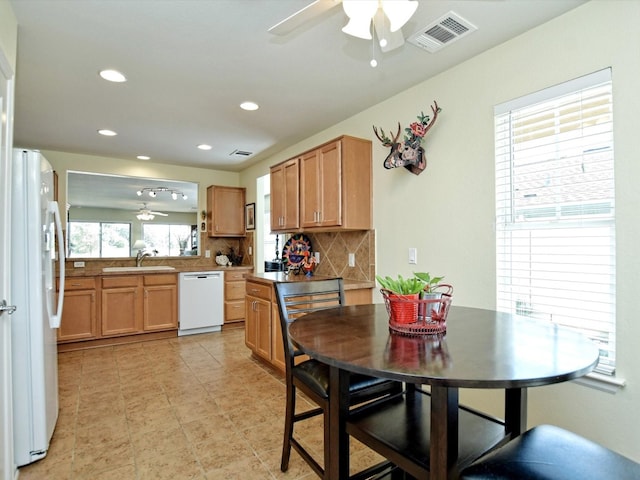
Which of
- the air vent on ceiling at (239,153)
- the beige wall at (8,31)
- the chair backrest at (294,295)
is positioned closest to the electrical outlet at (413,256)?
the chair backrest at (294,295)

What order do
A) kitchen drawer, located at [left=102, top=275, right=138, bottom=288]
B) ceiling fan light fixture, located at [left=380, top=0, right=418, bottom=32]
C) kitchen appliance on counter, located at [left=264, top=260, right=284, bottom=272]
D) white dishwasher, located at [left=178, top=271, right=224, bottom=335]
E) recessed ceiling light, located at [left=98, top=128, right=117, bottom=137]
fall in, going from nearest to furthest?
ceiling fan light fixture, located at [left=380, top=0, right=418, bottom=32]
recessed ceiling light, located at [left=98, top=128, right=117, bottom=137]
kitchen drawer, located at [left=102, top=275, right=138, bottom=288]
kitchen appliance on counter, located at [left=264, top=260, right=284, bottom=272]
white dishwasher, located at [left=178, top=271, right=224, bottom=335]

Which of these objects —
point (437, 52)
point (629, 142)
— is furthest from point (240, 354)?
point (629, 142)

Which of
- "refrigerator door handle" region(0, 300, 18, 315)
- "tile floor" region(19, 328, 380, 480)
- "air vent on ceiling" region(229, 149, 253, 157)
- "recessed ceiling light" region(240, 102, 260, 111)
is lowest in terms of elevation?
"tile floor" region(19, 328, 380, 480)

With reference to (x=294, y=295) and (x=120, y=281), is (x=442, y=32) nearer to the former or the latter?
(x=294, y=295)

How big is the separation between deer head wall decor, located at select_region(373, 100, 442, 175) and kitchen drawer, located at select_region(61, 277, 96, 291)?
367 centimetres

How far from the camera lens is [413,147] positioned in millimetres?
2531

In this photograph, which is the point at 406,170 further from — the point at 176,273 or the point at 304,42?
the point at 176,273

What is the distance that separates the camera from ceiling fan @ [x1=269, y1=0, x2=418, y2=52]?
121 cm

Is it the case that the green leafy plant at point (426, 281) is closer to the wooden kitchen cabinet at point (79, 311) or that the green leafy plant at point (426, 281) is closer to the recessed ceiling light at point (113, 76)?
the recessed ceiling light at point (113, 76)

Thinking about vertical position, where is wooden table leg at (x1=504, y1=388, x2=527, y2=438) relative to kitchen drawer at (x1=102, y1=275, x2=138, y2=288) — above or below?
below

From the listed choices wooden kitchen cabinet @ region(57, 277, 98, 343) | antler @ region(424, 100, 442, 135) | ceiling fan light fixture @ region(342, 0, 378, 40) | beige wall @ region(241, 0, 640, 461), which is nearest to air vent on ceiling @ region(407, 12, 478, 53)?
beige wall @ region(241, 0, 640, 461)

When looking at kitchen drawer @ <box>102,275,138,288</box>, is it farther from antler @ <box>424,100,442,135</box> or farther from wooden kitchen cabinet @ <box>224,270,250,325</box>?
antler @ <box>424,100,442,135</box>

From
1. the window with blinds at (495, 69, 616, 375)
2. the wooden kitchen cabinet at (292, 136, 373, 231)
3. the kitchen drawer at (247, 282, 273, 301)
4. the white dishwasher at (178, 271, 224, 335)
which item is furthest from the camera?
the white dishwasher at (178, 271, 224, 335)

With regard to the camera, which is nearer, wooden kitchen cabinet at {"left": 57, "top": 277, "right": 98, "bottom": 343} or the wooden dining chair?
the wooden dining chair
